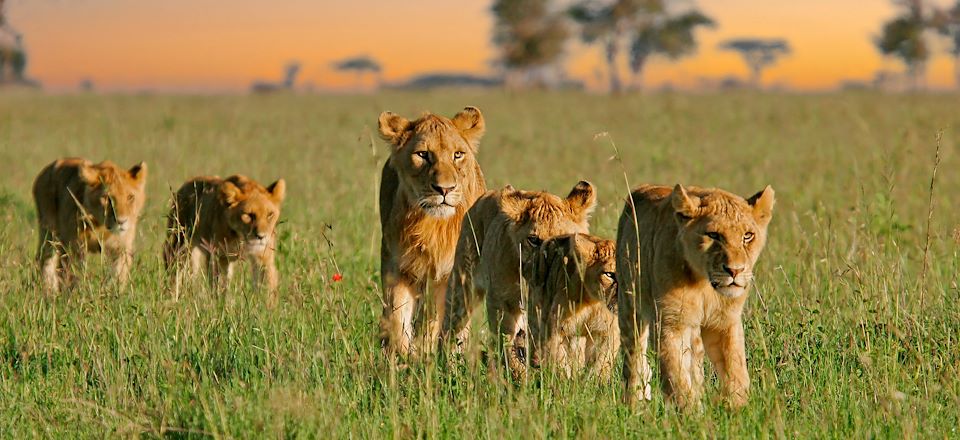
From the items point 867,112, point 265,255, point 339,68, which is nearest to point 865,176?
point 265,255

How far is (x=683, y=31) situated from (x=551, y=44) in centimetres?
952

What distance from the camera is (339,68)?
155000 mm

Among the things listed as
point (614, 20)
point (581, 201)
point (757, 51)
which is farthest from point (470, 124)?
point (757, 51)

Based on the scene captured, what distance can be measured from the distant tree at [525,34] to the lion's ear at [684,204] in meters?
77.0

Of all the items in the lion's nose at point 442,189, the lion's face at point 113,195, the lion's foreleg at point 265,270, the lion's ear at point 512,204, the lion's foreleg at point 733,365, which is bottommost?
the lion's foreleg at point 265,270

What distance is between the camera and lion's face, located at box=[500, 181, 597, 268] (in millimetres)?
5715

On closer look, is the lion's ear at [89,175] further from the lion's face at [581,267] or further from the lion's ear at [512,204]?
the lion's face at [581,267]

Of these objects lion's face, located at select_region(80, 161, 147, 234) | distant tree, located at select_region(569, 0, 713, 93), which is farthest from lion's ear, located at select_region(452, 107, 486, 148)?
distant tree, located at select_region(569, 0, 713, 93)

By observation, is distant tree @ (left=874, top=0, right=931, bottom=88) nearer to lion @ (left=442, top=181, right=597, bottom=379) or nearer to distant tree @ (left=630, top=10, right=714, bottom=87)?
distant tree @ (left=630, top=10, right=714, bottom=87)

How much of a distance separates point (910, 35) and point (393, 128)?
261 feet

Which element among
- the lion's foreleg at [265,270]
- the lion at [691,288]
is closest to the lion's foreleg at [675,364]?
the lion at [691,288]

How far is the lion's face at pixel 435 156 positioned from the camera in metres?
6.37

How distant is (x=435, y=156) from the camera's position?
6.50 m

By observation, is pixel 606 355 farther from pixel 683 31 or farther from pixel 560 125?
pixel 683 31
